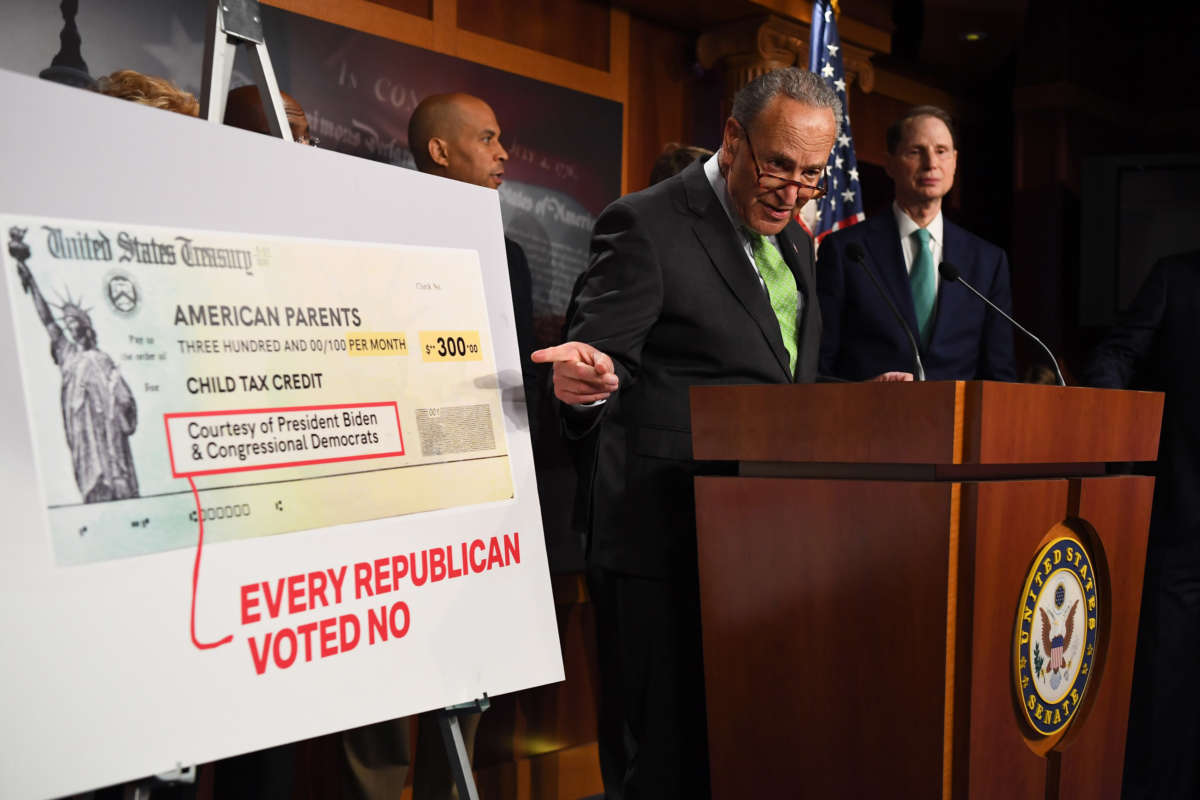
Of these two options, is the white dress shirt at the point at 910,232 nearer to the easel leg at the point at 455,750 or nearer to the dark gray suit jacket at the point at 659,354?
the dark gray suit jacket at the point at 659,354

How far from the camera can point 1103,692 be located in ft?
5.71

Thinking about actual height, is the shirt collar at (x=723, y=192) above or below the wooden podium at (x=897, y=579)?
above

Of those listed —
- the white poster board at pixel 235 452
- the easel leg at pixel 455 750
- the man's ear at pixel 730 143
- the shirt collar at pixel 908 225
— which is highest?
the man's ear at pixel 730 143

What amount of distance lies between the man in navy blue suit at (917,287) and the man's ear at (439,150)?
1.07 metres

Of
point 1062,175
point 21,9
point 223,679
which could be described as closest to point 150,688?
point 223,679

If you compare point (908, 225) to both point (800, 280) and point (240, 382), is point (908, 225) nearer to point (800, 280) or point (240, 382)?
point (800, 280)

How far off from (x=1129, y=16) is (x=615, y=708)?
5.66 metres

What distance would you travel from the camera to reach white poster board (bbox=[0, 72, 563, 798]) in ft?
3.70

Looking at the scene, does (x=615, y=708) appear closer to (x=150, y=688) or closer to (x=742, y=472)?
A: (x=742, y=472)

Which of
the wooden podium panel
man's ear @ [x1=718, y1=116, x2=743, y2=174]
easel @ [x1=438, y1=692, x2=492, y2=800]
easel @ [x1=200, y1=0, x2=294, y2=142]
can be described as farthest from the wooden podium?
easel @ [x1=200, y1=0, x2=294, y2=142]

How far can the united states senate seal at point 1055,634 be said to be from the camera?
1540mm

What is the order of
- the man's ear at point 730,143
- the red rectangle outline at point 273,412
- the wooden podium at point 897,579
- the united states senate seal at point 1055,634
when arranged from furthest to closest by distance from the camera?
the man's ear at point 730,143, the united states senate seal at point 1055,634, the wooden podium at point 897,579, the red rectangle outline at point 273,412

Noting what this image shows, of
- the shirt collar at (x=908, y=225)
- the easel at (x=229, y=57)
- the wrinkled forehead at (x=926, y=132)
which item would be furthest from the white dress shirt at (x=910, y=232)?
the easel at (x=229, y=57)

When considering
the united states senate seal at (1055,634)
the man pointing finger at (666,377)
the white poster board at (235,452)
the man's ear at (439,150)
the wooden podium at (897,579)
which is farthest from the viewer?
the man's ear at (439,150)
